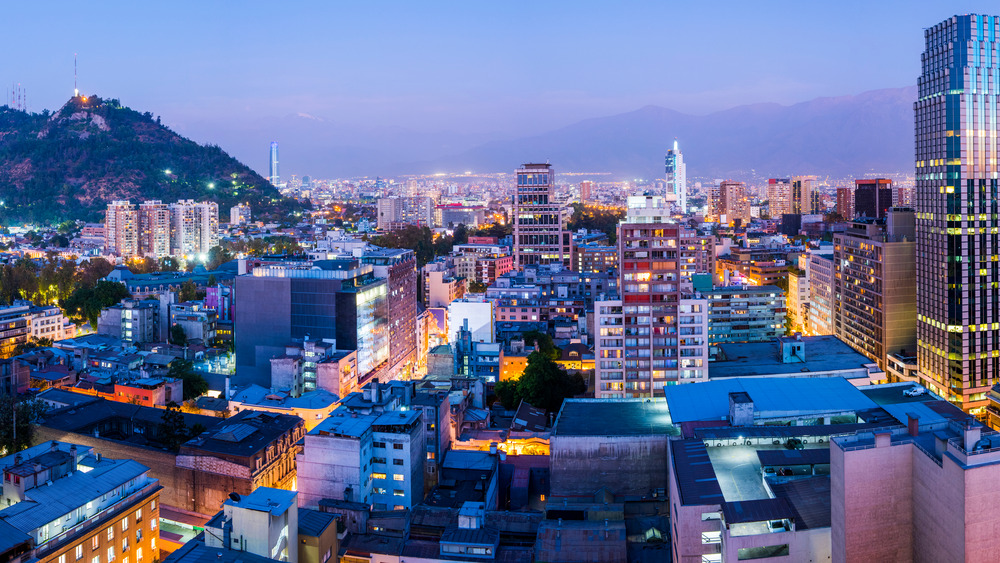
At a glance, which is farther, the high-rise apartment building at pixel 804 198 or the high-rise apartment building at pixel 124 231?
the high-rise apartment building at pixel 804 198

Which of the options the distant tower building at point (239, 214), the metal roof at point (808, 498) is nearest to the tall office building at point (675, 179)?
the distant tower building at point (239, 214)

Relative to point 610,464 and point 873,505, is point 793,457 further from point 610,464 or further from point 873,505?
point 610,464

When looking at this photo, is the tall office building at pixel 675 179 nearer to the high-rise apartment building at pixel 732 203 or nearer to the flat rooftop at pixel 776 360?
the high-rise apartment building at pixel 732 203

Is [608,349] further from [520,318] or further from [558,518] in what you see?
[520,318]

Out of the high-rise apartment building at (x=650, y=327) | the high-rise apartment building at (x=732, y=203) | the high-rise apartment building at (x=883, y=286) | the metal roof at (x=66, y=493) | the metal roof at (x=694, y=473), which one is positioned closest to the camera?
the metal roof at (x=694, y=473)

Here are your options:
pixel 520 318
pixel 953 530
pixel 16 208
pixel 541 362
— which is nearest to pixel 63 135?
pixel 16 208

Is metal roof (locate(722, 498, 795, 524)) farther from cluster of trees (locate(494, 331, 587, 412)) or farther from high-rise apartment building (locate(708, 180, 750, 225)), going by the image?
high-rise apartment building (locate(708, 180, 750, 225))

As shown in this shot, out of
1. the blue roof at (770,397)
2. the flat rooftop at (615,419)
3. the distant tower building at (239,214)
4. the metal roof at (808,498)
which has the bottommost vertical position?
the flat rooftop at (615,419)
